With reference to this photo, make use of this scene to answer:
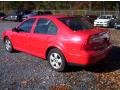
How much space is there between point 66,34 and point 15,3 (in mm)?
54217

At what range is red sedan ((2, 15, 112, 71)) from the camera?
7.05m

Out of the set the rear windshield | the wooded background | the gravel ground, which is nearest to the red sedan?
the rear windshield

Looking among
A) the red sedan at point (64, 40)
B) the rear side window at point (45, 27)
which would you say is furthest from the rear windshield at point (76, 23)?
the rear side window at point (45, 27)

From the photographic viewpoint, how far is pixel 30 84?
670 cm

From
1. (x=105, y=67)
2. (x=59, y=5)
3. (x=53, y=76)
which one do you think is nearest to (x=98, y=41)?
(x=105, y=67)

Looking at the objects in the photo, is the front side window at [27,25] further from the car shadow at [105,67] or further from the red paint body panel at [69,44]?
the car shadow at [105,67]

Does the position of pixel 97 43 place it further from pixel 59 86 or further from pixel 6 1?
pixel 6 1

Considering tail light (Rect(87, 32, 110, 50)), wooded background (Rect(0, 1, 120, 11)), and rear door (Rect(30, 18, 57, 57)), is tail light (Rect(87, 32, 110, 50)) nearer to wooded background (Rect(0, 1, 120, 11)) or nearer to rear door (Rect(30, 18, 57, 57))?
rear door (Rect(30, 18, 57, 57))

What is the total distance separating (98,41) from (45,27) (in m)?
1.69

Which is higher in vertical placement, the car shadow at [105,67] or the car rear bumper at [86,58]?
the car rear bumper at [86,58]

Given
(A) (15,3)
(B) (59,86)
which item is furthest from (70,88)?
(A) (15,3)

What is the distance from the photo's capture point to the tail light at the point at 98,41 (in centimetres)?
707

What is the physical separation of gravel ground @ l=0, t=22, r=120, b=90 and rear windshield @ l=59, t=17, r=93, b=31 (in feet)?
3.95

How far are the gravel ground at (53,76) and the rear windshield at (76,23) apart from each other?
1203 mm
